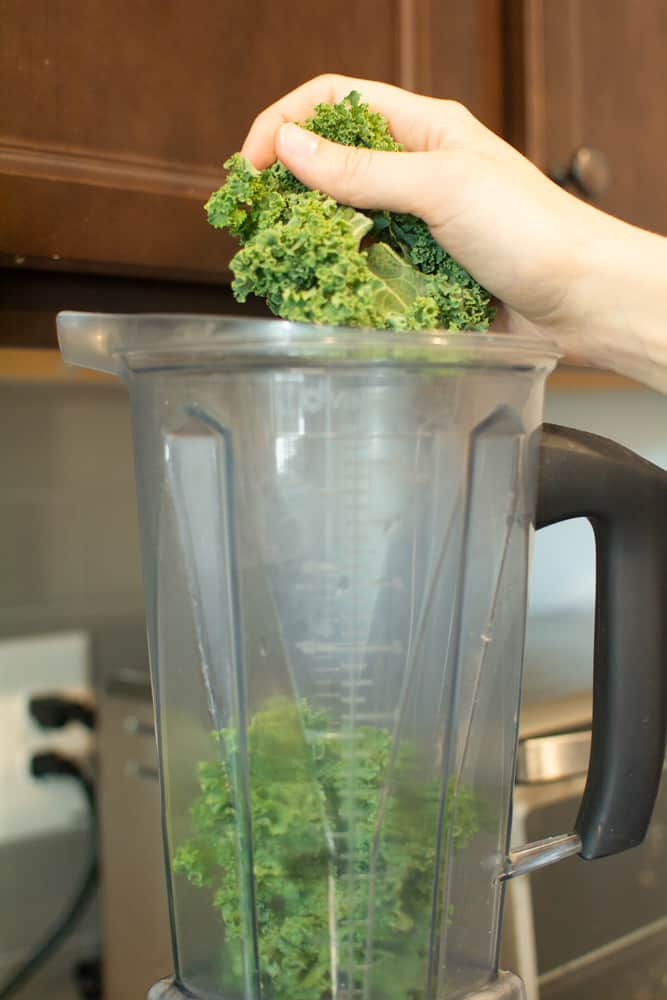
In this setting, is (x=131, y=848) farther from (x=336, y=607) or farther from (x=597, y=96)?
(x=597, y=96)

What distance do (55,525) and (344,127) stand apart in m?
0.77

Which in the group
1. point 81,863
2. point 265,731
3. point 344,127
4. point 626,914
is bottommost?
point 81,863

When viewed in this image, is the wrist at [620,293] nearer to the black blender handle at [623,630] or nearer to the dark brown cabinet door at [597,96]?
the black blender handle at [623,630]

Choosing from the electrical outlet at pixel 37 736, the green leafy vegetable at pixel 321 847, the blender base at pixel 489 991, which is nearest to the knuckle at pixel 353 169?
the green leafy vegetable at pixel 321 847

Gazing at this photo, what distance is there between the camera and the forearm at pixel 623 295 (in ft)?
1.60

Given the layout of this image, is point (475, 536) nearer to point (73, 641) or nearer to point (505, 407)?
point (505, 407)

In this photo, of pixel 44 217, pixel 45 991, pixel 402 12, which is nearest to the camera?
pixel 44 217

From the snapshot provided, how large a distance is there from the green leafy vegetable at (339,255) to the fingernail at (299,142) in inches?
0.6

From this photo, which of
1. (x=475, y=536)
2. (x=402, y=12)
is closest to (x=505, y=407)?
(x=475, y=536)

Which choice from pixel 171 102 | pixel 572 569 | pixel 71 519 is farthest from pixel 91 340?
pixel 572 569

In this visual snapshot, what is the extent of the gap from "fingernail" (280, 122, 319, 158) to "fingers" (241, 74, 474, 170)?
61 mm

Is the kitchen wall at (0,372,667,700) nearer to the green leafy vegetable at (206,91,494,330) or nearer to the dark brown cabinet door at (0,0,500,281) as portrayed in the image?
the dark brown cabinet door at (0,0,500,281)

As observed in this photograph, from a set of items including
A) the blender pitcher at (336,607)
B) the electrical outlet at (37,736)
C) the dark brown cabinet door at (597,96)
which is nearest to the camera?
the blender pitcher at (336,607)

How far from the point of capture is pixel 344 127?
0.43 meters
